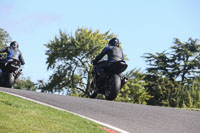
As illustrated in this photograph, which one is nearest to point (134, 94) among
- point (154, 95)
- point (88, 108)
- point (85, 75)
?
point (154, 95)

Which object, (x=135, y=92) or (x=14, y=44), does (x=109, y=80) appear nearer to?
(x=14, y=44)

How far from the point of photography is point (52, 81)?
45.0 m

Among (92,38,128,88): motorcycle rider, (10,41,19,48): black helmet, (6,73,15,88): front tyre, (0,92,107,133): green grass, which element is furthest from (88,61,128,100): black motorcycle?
(0,92,107,133): green grass

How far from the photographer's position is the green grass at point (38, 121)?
6025mm

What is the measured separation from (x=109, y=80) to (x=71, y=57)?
3186 centimetres

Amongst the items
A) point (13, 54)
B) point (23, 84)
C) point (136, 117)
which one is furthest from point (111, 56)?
point (23, 84)

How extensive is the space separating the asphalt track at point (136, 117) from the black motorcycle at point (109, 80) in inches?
87.7

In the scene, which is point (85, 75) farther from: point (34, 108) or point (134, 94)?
point (34, 108)

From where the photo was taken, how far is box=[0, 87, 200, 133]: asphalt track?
A: 26.0 feet

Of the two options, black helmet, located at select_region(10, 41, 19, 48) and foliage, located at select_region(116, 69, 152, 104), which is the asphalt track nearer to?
black helmet, located at select_region(10, 41, 19, 48)

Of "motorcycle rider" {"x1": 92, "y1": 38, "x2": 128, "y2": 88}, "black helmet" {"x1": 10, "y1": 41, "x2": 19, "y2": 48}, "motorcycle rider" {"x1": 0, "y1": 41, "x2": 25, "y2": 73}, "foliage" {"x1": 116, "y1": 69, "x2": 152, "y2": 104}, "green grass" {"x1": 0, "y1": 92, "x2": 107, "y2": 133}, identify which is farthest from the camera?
"foliage" {"x1": 116, "y1": 69, "x2": 152, "y2": 104}

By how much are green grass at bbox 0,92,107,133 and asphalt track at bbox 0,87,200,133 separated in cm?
79

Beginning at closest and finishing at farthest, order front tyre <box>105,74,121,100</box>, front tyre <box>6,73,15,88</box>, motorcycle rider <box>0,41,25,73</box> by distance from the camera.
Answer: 1. front tyre <box>105,74,121,100</box>
2. front tyre <box>6,73,15,88</box>
3. motorcycle rider <box>0,41,25,73</box>

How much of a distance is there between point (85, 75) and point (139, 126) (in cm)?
3855
